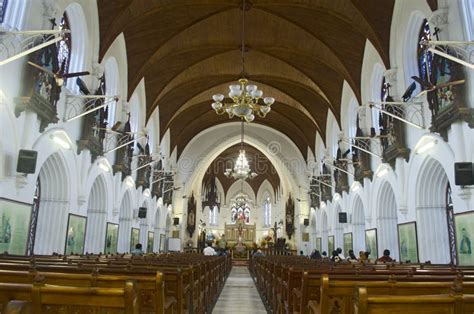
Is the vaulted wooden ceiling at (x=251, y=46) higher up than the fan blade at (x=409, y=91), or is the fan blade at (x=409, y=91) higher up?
the vaulted wooden ceiling at (x=251, y=46)

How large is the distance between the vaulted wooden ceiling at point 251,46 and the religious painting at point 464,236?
19.8ft

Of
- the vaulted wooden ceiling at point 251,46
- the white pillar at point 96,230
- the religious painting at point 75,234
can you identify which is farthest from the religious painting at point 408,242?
the white pillar at point 96,230

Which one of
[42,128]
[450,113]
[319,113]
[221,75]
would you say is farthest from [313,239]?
[42,128]

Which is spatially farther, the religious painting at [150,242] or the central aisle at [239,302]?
the religious painting at [150,242]

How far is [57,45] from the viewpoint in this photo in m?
9.63

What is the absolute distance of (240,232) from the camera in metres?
38.2

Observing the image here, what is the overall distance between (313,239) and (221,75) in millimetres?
12045

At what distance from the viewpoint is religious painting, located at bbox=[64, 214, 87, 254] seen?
10992 millimetres

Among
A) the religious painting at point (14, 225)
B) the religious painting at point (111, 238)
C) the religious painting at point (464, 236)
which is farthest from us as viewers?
the religious painting at point (111, 238)

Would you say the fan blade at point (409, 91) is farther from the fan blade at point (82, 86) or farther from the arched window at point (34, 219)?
the arched window at point (34, 219)

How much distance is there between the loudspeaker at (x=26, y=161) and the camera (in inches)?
317

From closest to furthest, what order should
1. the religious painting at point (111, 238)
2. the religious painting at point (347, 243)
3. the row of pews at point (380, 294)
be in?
1. the row of pews at point (380, 294)
2. the religious painting at point (111, 238)
3. the religious painting at point (347, 243)

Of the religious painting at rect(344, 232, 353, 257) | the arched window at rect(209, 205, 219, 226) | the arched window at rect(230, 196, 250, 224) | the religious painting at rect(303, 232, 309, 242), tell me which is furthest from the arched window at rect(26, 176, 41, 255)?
the arched window at rect(230, 196, 250, 224)

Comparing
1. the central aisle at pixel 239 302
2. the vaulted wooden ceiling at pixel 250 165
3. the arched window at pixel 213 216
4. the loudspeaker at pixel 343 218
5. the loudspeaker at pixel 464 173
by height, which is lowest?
the central aisle at pixel 239 302
